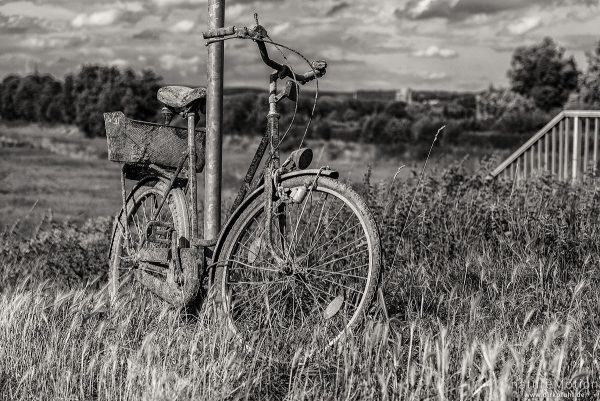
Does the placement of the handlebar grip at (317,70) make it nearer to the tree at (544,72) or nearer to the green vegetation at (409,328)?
the green vegetation at (409,328)

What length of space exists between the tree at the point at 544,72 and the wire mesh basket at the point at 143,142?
75.4m

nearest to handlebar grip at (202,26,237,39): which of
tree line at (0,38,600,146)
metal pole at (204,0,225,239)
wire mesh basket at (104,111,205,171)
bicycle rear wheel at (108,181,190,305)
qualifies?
metal pole at (204,0,225,239)

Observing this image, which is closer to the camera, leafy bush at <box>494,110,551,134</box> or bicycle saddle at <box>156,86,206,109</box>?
bicycle saddle at <box>156,86,206,109</box>

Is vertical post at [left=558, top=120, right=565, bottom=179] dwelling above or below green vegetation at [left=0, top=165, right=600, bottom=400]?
above

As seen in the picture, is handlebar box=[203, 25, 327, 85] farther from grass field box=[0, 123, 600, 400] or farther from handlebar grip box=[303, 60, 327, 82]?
grass field box=[0, 123, 600, 400]

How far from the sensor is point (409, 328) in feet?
13.3

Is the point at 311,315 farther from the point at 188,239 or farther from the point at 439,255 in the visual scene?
the point at 439,255

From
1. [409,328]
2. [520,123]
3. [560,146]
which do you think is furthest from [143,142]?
[520,123]

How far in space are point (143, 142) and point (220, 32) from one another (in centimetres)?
93

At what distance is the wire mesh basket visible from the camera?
488cm

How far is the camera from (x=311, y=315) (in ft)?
13.0

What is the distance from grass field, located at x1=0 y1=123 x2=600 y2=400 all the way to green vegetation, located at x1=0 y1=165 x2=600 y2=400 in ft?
0.04

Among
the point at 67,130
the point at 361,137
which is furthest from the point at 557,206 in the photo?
the point at 67,130

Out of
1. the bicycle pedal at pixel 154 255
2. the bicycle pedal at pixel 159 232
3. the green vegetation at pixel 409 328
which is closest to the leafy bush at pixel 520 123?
the green vegetation at pixel 409 328
